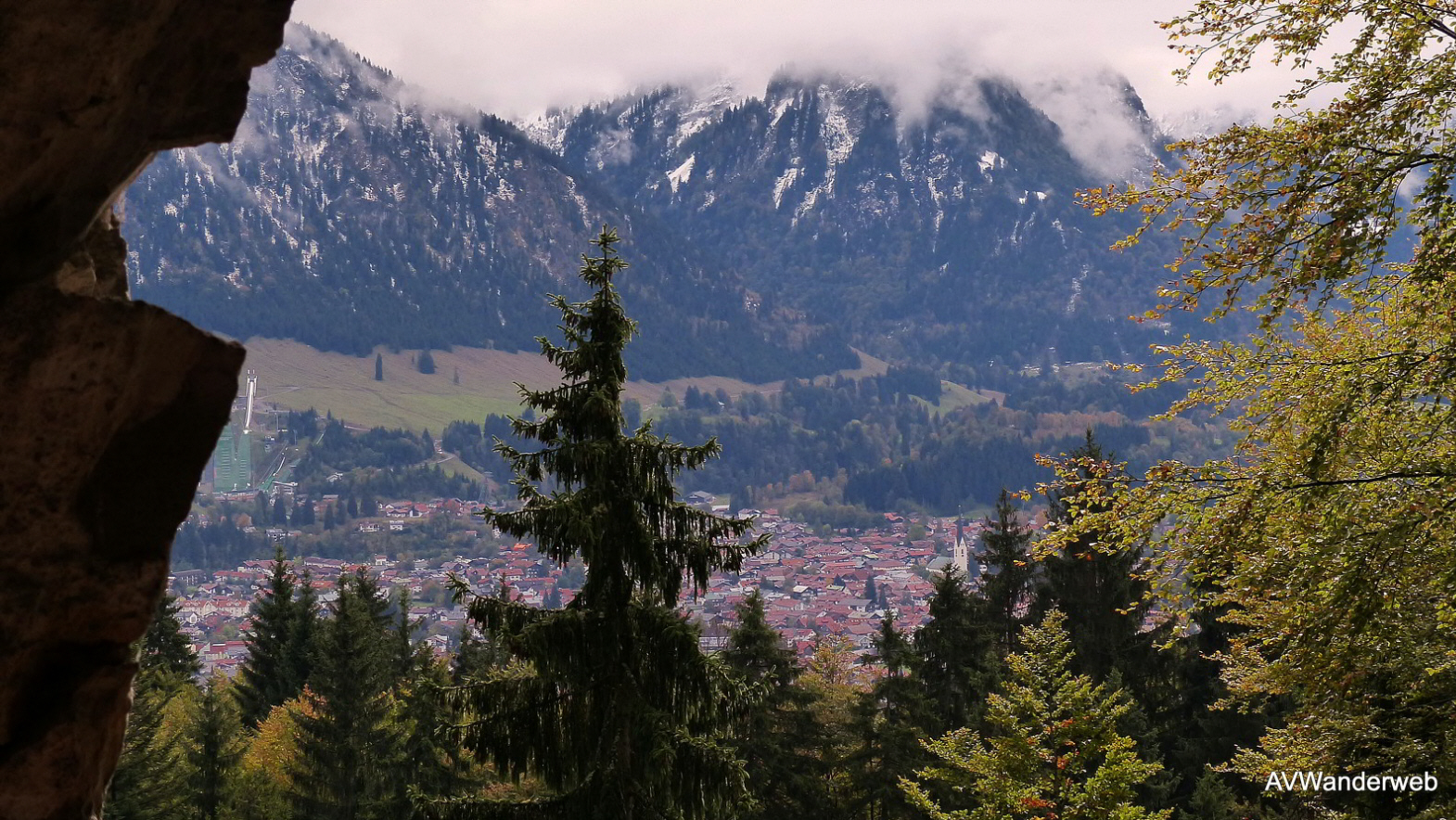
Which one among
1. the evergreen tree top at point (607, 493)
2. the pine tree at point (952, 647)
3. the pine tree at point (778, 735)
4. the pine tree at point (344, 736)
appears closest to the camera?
the evergreen tree top at point (607, 493)

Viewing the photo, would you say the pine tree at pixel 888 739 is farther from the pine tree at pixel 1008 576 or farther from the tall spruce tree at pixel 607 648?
the tall spruce tree at pixel 607 648

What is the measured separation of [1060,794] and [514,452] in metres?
9.62

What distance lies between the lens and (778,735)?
3203 centimetres

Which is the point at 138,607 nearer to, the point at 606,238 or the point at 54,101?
the point at 54,101

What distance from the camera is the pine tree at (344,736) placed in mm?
37750

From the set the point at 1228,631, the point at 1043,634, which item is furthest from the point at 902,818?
the point at 1043,634

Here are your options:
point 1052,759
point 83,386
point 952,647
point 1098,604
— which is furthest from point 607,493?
point 1098,604

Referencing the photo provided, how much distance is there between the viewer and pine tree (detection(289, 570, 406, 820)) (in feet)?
124

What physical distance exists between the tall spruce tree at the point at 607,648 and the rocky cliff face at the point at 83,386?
27.3 feet

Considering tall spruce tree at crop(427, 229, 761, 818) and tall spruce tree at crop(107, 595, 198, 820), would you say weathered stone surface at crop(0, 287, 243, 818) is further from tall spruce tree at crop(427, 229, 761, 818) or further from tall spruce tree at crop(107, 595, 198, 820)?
tall spruce tree at crop(107, 595, 198, 820)

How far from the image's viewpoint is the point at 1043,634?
20.2m

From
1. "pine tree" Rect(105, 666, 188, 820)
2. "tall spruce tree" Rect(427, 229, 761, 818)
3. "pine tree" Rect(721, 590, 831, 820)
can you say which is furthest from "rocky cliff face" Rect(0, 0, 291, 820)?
"pine tree" Rect(721, 590, 831, 820)

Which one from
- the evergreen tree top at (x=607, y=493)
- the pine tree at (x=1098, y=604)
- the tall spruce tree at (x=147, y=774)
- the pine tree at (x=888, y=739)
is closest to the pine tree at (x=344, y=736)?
the tall spruce tree at (x=147, y=774)

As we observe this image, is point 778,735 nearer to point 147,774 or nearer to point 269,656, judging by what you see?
point 147,774
